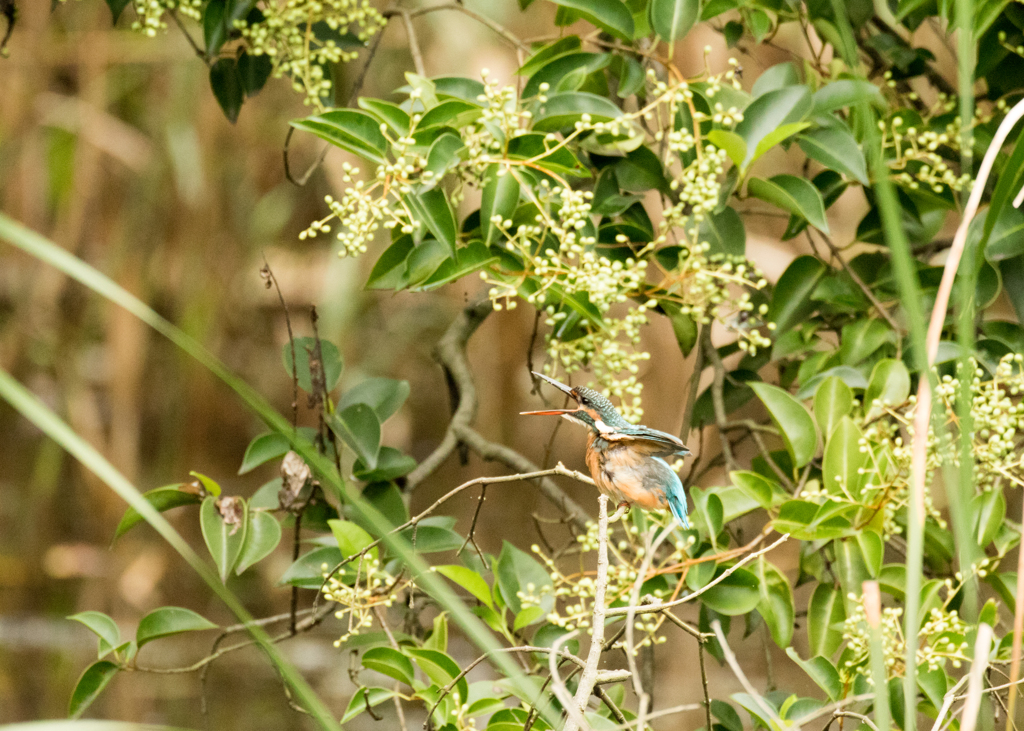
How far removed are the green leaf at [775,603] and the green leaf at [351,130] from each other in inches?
22.4

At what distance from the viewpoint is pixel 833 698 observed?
A: 2.85 feet

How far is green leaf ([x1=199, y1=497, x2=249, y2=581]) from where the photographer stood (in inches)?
37.6

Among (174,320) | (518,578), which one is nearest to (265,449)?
(518,578)

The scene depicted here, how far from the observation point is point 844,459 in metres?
0.95

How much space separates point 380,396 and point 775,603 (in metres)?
0.51

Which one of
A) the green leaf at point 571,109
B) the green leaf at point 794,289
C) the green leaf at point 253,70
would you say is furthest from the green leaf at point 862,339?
the green leaf at point 253,70

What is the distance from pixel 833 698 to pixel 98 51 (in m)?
2.92

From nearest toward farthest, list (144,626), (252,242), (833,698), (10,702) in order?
(833,698)
(144,626)
(10,702)
(252,242)

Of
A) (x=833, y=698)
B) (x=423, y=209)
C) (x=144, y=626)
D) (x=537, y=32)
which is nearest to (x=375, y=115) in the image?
(x=423, y=209)

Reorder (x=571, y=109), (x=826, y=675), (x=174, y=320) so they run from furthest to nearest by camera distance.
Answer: (x=174, y=320)
(x=571, y=109)
(x=826, y=675)

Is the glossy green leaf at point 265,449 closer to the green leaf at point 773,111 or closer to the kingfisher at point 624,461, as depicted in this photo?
the kingfisher at point 624,461

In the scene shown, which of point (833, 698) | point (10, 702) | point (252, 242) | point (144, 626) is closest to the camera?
point (833, 698)

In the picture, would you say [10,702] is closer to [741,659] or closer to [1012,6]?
[741,659]

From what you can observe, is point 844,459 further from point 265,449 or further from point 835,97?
point 265,449
